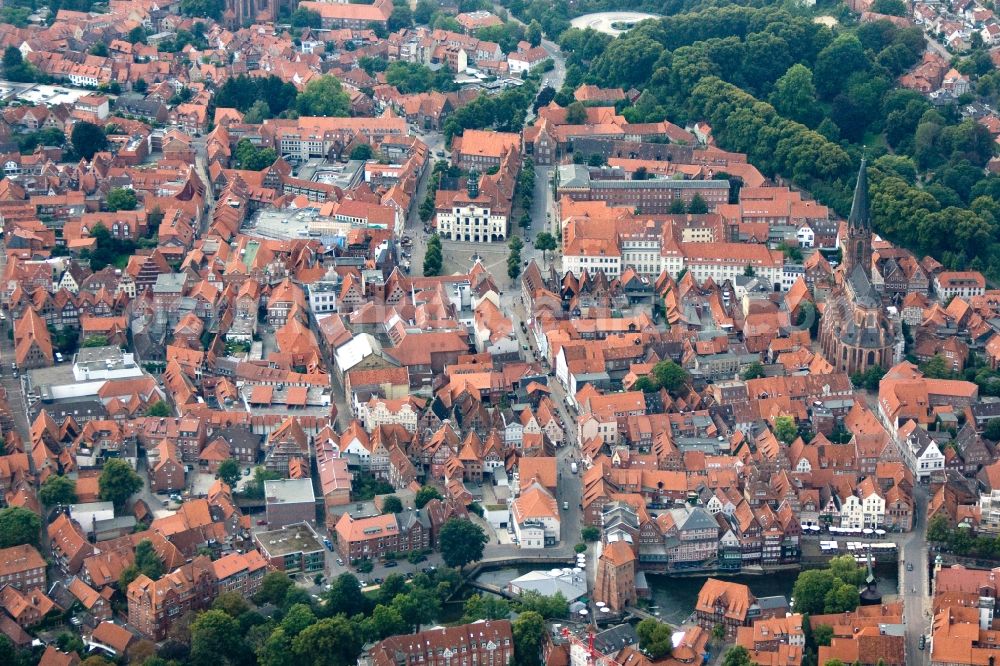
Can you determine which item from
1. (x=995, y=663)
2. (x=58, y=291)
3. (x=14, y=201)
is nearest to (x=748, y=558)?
(x=995, y=663)

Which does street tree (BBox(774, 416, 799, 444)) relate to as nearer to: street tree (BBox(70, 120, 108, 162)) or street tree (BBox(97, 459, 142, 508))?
street tree (BBox(97, 459, 142, 508))

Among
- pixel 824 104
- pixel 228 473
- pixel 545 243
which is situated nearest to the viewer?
pixel 228 473

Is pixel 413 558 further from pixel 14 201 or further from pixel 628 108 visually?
pixel 628 108

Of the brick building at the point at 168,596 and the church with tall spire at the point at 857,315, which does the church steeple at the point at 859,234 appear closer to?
the church with tall spire at the point at 857,315

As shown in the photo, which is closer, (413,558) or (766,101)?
(413,558)

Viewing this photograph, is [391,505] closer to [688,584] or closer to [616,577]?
[616,577]

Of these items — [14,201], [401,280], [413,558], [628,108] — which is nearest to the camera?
[413,558]

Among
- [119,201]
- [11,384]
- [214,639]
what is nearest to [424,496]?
[214,639]
